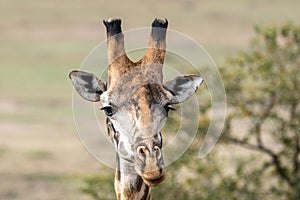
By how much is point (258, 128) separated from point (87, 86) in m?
16.9

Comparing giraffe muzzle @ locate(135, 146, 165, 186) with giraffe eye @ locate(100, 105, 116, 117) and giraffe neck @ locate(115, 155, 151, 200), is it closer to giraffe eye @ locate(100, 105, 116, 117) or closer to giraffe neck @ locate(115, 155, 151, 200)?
giraffe neck @ locate(115, 155, 151, 200)

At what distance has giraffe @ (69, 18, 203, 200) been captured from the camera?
997cm

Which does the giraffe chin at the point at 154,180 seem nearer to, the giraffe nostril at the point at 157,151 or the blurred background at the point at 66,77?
the giraffe nostril at the point at 157,151

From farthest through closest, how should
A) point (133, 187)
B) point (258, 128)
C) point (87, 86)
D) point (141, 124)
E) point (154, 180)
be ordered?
point (258, 128) < point (87, 86) < point (133, 187) < point (141, 124) < point (154, 180)

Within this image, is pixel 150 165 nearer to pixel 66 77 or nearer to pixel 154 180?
pixel 154 180

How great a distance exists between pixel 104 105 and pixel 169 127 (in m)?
14.3

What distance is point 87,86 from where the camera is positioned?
1066 centimetres

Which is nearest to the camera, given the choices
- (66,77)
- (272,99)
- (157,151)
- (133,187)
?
(157,151)

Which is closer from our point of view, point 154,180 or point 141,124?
point 154,180

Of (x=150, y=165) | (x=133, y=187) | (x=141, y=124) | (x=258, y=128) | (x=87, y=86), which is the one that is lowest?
(x=258, y=128)

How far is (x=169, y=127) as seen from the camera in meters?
24.7

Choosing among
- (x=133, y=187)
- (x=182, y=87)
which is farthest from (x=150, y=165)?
(x=182, y=87)

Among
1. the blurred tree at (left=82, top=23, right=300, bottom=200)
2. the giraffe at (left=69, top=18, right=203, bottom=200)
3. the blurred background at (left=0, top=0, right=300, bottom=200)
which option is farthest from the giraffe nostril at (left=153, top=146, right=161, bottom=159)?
the blurred tree at (left=82, top=23, right=300, bottom=200)

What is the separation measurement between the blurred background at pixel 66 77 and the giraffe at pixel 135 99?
579 inches
